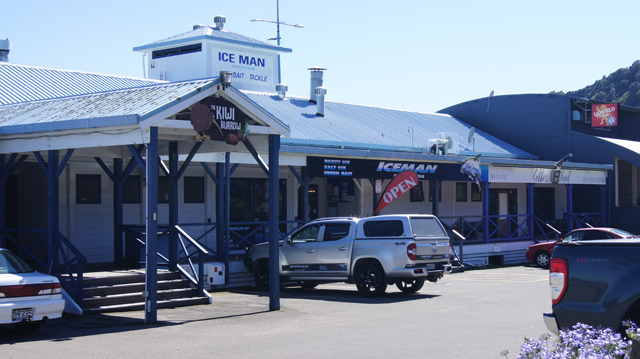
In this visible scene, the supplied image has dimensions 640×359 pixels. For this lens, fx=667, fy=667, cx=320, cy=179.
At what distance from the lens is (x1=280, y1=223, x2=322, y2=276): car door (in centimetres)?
1627

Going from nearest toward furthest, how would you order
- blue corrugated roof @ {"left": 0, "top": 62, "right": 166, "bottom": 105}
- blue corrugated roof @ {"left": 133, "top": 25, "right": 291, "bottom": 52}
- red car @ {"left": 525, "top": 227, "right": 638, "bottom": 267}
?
blue corrugated roof @ {"left": 0, "top": 62, "right": 166, "bottom": 105} → red car @ {"left": 525, "top": 227, "right": 638, "bottom": 267} → blue corrugated roof @ {"left": 133, "top": 25, "right": 291, "bottom": 52}

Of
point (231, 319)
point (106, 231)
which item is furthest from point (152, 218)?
point (106, 231)

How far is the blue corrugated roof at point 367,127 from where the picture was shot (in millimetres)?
23656

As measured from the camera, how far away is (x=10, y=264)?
412 inches

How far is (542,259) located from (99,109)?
16966 mm

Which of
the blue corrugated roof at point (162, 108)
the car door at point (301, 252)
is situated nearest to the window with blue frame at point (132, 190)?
the blue corrugated roof at point (162, 108)

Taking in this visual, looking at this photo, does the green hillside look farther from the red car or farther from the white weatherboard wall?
the white weatherboard wall

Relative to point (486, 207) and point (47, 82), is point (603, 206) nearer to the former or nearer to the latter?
point (486, 207)

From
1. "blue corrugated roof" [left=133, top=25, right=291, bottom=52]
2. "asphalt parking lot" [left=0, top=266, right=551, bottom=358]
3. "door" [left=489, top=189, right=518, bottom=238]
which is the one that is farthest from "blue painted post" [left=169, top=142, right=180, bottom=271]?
"blue corrugated roof" [left=133, top=25, right=291, bottom=52]

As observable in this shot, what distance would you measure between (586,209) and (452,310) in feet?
71.9

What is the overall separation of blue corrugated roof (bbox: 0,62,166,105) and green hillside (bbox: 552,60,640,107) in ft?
210

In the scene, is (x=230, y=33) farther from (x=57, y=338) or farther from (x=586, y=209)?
(x=57, y=338)

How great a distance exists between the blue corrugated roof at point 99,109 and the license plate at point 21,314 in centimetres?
337

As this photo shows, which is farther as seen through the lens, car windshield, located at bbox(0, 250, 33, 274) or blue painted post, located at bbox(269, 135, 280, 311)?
blue painted post, located at bbox(269, 135, 280, 311)
